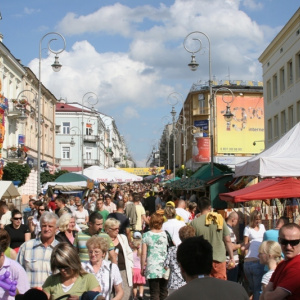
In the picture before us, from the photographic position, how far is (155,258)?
28.6 feet

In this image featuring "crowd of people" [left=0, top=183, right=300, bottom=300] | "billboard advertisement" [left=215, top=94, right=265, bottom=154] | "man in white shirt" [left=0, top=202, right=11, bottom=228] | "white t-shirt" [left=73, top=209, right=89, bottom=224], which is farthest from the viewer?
"billboard advertisement" [left=215, top=94, right=265, bottom=154]

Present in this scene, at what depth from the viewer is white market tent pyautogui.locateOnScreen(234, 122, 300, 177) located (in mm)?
12219

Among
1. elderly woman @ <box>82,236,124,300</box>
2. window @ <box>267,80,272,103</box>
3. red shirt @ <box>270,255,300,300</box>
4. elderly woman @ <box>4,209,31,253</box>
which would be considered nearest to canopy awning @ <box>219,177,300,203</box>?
elderly woman @ <box>4,209,31,253</box>

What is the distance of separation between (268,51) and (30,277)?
113 feet

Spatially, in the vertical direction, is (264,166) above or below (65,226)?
above

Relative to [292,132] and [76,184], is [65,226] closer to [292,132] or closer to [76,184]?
[292,132]

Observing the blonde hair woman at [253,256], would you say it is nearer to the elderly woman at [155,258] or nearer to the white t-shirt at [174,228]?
the white t-shirt at [174,228]

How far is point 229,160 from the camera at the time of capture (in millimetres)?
65938

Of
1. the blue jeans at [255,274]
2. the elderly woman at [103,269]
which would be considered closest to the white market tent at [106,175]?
the blue jeans at [255,274]

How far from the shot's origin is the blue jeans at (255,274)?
8562mm

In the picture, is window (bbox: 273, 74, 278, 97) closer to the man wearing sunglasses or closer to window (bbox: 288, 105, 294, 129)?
window (bbox: 288, 105, 294, 129)

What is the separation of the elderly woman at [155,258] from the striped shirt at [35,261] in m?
2.62

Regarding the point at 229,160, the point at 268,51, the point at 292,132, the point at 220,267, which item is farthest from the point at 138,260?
the point at 229,160

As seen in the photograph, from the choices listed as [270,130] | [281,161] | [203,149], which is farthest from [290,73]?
[203,149]
